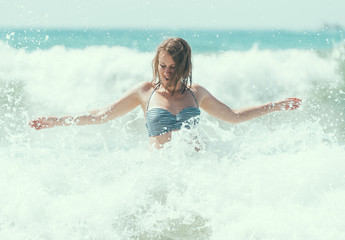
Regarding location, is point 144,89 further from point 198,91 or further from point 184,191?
point 184,191

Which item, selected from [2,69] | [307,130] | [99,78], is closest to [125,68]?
[99,78]

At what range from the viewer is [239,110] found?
3893 mm

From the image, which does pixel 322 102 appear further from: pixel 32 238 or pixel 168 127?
pixel 32 238

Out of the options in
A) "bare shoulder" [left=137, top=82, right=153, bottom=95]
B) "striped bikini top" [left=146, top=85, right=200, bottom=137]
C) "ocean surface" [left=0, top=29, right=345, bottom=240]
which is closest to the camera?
"ocean surface" [left=0, top=29, right=345, bottom=240]

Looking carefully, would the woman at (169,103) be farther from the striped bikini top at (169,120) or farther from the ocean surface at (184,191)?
the ocean surface at (184,191)

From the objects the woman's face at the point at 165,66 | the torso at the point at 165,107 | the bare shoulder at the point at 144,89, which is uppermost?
the woman's face at the point at 165,66

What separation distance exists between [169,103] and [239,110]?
0.67m

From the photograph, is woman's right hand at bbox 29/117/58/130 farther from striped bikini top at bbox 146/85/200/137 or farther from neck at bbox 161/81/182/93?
neck at bbox 161/81/182/93

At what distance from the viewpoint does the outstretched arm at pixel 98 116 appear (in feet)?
11.6

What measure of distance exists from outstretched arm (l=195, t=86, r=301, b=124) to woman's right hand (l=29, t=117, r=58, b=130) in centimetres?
135

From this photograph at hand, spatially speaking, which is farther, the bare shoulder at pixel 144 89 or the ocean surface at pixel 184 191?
the bare shoulder at pixel 144 89

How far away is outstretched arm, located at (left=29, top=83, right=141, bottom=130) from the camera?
354 cm

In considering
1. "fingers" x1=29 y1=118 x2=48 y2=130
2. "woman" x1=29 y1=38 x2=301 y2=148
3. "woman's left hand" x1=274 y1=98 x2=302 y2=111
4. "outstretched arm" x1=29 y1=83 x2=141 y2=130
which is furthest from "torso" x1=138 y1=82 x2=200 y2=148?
"fingers" x1=29 y1=118 x2=48 y2=130

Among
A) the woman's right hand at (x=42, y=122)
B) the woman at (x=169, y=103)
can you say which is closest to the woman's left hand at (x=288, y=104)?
the woman at (x=169, y=103)
